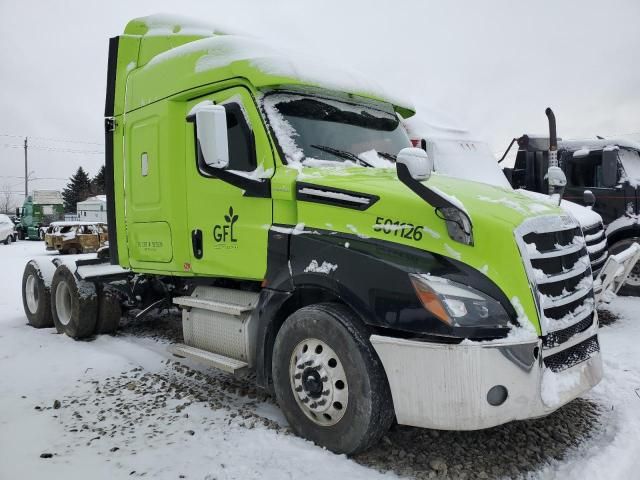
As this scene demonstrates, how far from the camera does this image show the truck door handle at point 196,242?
447 cm

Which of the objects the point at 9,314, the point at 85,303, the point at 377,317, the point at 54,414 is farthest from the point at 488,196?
the point at 9,314

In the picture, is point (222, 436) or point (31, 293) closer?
point (222, 436)

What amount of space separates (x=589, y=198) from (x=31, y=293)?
9.15 metres

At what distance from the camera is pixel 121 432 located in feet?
12.5

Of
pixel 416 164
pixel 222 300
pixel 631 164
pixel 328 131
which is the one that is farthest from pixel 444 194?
pixel 631 164

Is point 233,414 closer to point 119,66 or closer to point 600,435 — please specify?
point 600,435

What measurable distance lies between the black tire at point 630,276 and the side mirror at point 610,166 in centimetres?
106

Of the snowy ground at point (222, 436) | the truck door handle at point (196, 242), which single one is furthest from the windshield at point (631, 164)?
the truck door handle at point (196, 242)

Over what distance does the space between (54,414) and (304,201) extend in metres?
2.73

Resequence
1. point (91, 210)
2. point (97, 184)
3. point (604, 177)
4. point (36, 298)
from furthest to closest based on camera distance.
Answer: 1. point (97, 184)
2. point (91, 210)
3. point (604, 177)
4. point (36, 298)

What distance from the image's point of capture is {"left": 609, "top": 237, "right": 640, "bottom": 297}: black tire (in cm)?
891

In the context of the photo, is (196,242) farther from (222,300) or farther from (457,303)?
(457,303)

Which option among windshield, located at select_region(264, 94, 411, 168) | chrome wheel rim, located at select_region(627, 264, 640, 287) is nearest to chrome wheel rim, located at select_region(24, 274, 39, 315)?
windshield, located at select_region(264, 94, 411, 168)

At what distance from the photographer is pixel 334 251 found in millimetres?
3379
